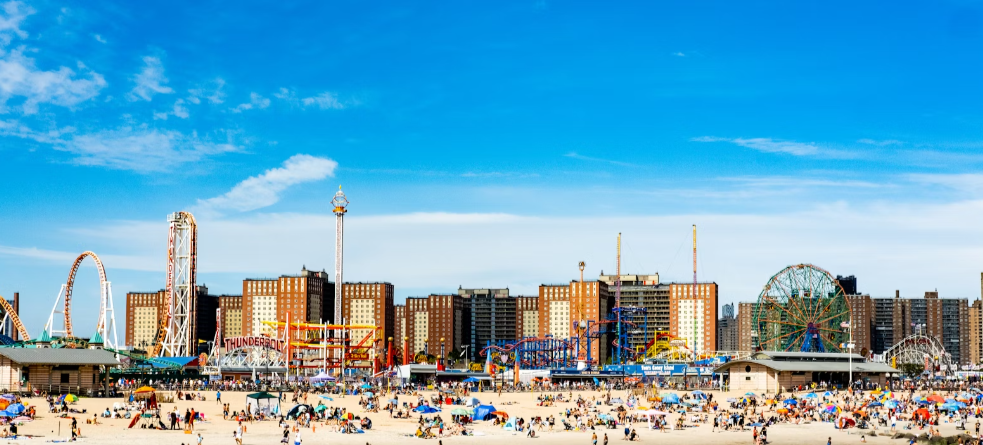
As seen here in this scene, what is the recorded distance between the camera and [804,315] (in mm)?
133500

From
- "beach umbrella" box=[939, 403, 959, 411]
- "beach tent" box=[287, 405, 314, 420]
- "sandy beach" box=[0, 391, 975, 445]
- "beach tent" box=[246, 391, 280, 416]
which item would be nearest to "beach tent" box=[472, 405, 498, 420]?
"sandy beach" box=[0, 391, 975, 445]

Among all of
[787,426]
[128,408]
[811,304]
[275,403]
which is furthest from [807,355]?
[128,408]

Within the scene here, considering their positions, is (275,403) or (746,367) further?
(746,367)

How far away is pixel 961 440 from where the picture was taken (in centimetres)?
5872

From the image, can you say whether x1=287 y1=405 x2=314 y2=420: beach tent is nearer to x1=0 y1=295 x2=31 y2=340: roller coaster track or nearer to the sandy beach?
the sandy beach

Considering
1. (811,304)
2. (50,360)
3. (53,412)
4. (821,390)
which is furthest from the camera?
(811,304)

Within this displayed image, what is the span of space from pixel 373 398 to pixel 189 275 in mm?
73540

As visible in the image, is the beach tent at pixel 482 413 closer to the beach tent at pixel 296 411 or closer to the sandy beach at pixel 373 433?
the sandy beach at pixel 373 433

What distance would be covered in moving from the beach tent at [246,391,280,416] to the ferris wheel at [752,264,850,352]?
83.4 meters

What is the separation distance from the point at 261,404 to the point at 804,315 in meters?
88.9

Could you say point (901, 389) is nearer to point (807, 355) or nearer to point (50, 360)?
point (807, 355)

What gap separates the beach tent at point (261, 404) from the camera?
198 feet

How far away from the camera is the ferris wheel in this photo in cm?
13288

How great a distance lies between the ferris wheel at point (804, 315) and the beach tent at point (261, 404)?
83.4 metres
